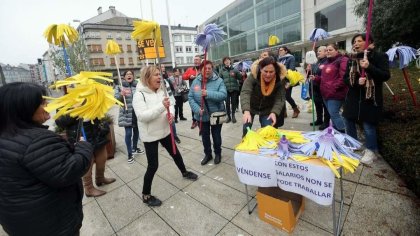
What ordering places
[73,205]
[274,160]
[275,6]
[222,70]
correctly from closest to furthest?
[73,205], [274,160], [222,70], [275,6]

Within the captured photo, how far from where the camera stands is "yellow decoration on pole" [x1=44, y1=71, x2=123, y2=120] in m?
1.65

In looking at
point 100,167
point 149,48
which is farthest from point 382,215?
point 149,48

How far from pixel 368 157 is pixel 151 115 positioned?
3444 mm

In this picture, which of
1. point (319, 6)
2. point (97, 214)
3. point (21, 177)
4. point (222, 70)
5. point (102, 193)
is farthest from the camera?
point (319, 6)

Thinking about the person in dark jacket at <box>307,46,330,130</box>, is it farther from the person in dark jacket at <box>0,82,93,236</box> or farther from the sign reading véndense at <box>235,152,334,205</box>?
the person in dark jacket at <box>0,82,93,236</box>

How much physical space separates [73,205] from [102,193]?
2034 mm

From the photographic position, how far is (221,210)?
285cm

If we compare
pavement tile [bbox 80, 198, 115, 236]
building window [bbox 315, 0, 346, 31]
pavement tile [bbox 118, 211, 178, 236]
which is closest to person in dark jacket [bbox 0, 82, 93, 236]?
pavement tile [bbox 118, 211, 178, 236]

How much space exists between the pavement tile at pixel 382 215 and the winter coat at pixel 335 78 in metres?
1.93

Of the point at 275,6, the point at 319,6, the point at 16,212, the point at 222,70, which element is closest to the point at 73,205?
the point at 16,212

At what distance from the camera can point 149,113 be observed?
2.91 metres

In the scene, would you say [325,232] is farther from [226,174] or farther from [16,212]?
[16,212]

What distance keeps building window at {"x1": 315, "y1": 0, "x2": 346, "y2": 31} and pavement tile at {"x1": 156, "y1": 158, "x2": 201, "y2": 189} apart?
91.4 feet

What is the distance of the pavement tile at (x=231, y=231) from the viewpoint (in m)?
2.44
